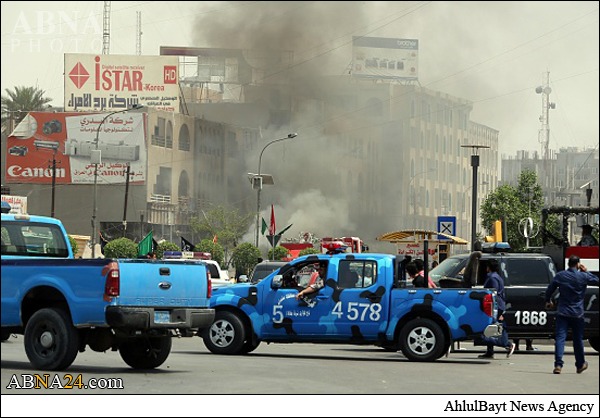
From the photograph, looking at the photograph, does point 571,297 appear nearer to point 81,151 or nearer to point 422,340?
point 422,340

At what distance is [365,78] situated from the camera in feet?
359

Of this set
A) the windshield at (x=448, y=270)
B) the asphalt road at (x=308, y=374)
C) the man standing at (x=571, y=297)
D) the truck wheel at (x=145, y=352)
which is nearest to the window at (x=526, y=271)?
the windshield at (x=448, y=270)

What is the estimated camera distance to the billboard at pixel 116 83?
98.1 meters

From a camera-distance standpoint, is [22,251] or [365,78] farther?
[365,78]

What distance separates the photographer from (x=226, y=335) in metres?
17.3

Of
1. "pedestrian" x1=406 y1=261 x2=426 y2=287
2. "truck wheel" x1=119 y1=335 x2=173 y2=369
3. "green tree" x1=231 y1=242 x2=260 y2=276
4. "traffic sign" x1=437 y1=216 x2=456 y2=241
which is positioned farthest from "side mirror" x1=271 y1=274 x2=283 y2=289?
"green tree" x1=231 y1=242 x2=260 y2=276

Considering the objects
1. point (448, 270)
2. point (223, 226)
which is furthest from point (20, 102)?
point (448, 270)

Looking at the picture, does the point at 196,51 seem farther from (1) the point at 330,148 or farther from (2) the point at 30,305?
(2) the point at 30,305

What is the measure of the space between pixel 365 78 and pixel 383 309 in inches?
3680

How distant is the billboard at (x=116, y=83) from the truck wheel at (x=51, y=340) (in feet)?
285

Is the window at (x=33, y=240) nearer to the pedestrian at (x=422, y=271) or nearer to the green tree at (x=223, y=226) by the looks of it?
the pedestrian at (x=422, y=271)

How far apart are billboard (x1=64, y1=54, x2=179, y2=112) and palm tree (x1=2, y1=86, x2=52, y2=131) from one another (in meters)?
6.52

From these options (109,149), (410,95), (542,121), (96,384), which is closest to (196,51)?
(109,149)

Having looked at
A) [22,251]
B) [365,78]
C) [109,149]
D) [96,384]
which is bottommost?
[96,384]
